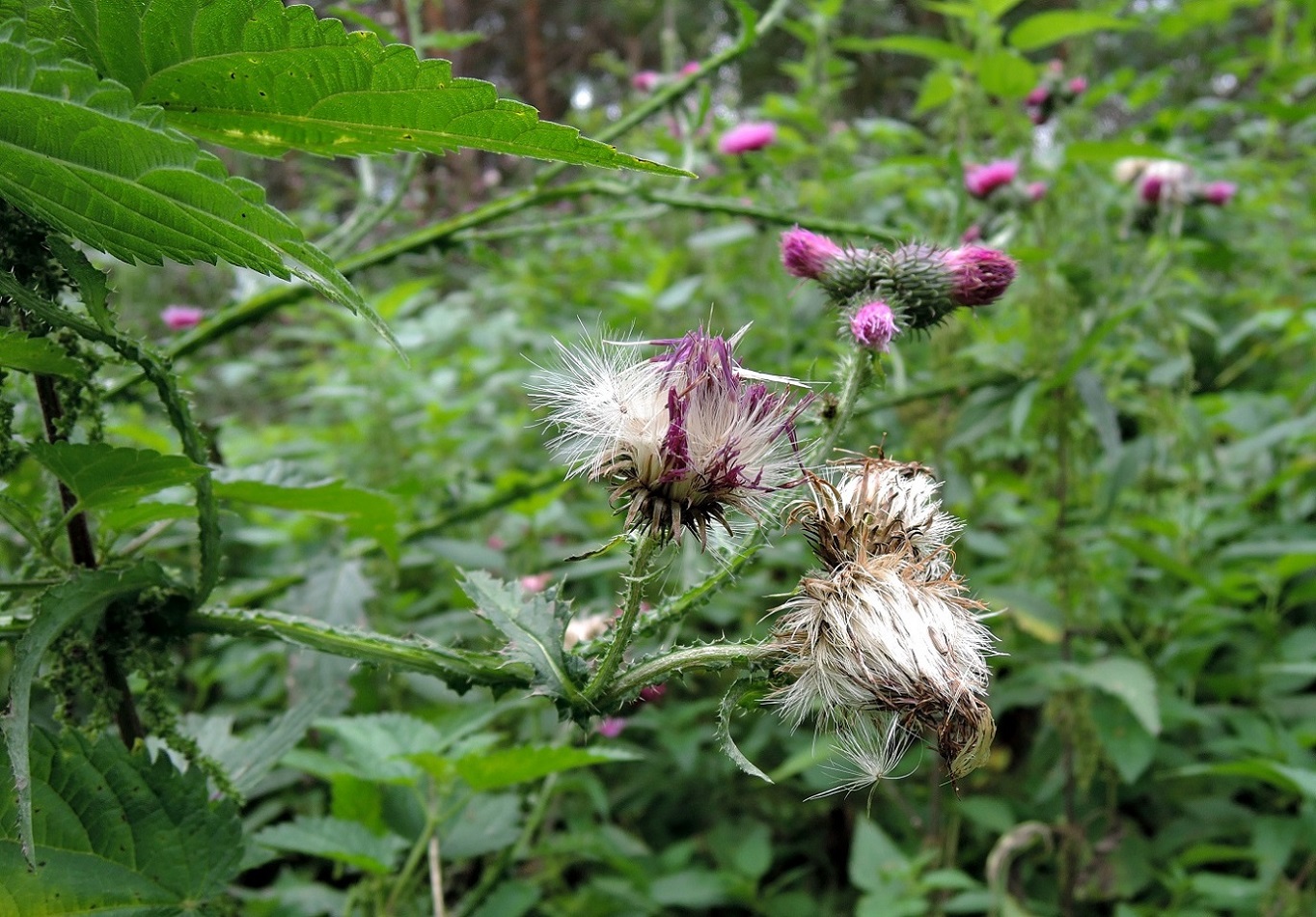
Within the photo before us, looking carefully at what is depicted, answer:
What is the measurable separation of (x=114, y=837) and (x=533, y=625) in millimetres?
549

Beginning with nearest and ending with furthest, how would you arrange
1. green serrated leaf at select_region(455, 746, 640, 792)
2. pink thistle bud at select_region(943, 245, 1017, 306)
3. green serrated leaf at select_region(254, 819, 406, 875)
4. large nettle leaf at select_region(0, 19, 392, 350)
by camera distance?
large nettle leaf at select_region(0, 19, 392, 350) < pink thistle bud at select_region(943, 245, 1017, 306) < green serrated leaf at select_region(455, 746, 640, 792) < green serrated leaf at select_region(254, 819, 406, 875)

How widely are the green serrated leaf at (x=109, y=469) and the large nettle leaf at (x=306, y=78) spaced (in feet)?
1.21

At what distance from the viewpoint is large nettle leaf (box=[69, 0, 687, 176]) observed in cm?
76

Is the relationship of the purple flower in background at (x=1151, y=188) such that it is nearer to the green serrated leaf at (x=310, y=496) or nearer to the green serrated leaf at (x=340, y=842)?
the green serrated leaf at (x=310, y=496)

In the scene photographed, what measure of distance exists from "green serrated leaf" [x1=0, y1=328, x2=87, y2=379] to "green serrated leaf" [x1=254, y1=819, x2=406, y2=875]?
1034 millimetres

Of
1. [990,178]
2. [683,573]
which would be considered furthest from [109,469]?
[990,178]

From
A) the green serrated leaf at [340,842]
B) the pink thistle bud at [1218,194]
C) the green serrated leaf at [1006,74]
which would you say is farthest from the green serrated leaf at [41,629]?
the pink thistle bud at [1218,194]

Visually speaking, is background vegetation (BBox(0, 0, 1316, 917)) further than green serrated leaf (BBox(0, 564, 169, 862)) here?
Yes

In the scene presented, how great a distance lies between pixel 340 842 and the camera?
1.73m

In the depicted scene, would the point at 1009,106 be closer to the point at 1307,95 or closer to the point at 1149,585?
the point at 1149,585

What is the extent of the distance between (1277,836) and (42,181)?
3.35 metres

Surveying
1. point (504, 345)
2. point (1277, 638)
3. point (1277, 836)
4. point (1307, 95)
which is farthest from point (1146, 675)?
point (1307, 95)

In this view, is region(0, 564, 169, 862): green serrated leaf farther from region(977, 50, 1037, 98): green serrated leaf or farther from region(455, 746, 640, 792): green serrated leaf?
region(977, 50, 1037, 98): green serrated leaf

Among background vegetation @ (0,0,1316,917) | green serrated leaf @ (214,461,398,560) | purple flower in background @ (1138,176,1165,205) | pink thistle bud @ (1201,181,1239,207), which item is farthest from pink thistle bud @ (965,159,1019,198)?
green serrated leaf @ (214,461,398,560)
